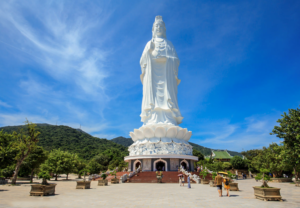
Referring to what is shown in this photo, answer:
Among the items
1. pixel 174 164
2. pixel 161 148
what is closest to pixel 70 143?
pixel 161 148

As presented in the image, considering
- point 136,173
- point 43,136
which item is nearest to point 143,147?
point 136,173

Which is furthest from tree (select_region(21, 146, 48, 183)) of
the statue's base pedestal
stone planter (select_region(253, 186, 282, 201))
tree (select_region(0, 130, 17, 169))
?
stone planter (select_region(253, 186, 282, 201))

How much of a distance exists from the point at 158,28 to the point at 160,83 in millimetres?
9572

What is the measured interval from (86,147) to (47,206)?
53.0 metres

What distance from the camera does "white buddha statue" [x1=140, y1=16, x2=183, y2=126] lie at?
94.9 feet

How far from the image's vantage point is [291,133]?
11695mm

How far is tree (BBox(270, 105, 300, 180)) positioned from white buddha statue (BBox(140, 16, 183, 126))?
16.6 meters

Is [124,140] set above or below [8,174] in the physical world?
above

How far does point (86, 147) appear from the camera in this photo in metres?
57.0

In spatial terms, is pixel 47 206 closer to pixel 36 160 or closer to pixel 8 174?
pixel 36 160

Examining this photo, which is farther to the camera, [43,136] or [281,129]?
[43,136]

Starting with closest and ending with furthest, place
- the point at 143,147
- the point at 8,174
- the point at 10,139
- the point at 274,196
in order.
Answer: the point at 274,196 < the point at 10,139 < the point at 8,174 < the point at 143,147

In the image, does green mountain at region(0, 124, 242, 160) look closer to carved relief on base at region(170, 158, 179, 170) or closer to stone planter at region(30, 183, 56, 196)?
carved relief on base at region(170, 158, 179, 170)

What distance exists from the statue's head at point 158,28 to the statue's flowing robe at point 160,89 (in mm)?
2384
